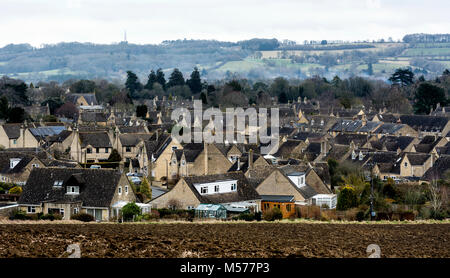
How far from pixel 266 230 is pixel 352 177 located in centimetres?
2081

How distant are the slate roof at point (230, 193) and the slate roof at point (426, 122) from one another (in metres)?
53.1

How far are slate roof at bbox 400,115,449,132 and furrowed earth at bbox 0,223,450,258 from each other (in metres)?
58.5

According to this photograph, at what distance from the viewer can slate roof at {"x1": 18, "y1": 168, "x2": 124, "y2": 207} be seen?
36.4 m

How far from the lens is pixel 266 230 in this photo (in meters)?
28.6

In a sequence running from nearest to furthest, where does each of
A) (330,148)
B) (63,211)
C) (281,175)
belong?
1. (63,211)
2. (281,175)
3. (330,148)

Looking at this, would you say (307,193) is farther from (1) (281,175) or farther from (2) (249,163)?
(2) (249,163)

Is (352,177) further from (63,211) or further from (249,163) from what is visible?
(63,211)

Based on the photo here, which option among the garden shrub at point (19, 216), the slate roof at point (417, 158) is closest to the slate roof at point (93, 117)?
the slate roof at point (417, 158)

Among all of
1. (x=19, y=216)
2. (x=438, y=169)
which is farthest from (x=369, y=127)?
(x=19, y=216)

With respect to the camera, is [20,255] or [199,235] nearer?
[20,255]

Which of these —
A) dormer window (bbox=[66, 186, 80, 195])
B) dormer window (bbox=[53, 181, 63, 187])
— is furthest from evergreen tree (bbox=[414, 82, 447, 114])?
dormer window (bbox=[66, 186, 80, 195])
